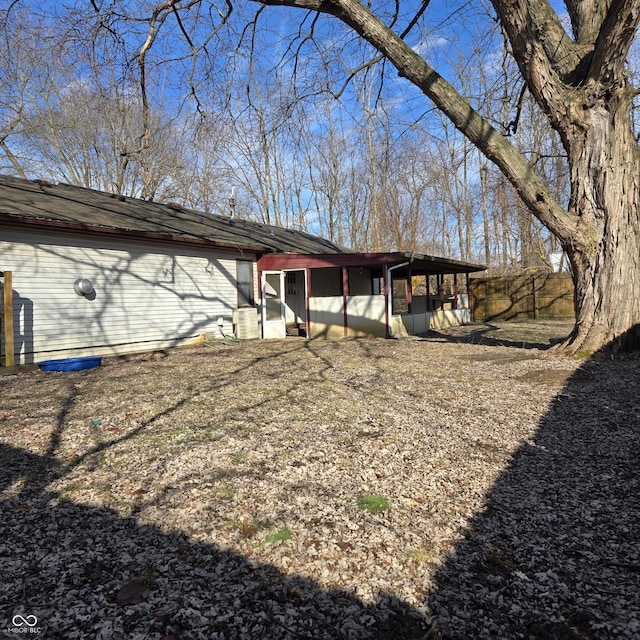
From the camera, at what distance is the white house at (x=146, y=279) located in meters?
8.58

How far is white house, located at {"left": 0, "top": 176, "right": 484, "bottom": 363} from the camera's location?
8578mm

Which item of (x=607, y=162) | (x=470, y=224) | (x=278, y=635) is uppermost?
(x=470, y=224)

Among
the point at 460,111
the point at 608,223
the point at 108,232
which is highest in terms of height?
the point at 460,111

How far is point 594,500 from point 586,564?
764 millimetres

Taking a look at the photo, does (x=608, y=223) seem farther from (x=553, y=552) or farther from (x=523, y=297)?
(x=523, y=297)

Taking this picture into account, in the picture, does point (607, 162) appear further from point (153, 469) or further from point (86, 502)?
point (86, 502)

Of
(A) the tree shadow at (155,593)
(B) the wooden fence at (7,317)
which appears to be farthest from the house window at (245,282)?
(A) the tree shadow at (155,593)

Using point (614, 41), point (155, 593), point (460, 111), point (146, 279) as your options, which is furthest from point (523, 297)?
point (155, 593)

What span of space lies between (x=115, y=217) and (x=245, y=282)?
4282 millimetres

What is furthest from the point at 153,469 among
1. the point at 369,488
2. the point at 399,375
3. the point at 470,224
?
the point at 470,224

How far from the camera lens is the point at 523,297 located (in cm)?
1888

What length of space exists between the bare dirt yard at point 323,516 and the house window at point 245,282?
822 centimetres

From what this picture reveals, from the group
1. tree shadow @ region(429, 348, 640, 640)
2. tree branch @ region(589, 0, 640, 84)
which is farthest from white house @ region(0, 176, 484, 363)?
tree shadow @ region(429, 348, 640, 640)

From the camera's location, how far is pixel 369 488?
9.37 ft
